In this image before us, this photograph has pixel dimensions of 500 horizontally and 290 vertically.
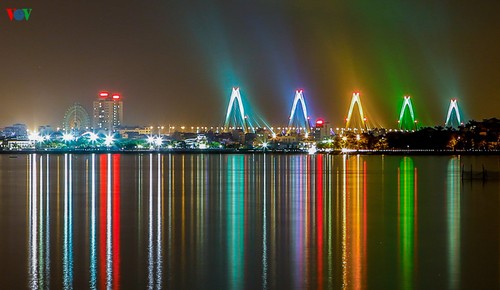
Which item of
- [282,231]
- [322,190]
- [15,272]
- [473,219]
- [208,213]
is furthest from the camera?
[322,190]

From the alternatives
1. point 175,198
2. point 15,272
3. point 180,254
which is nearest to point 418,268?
Result: point 180,254

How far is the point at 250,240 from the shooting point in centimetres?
1085

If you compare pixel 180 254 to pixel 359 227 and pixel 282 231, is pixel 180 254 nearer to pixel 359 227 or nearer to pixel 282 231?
pixel 282 231

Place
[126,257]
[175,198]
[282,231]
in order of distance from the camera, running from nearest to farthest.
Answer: [126,257] < [282,231] < [175,198]

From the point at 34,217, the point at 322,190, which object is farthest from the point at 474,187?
the point at 34,217

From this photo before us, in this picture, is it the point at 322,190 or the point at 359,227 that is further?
the point at 322,190

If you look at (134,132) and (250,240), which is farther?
(134,132)

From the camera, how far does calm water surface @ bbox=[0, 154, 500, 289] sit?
8.19m

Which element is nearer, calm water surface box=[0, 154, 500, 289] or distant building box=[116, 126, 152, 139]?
calm water surface box=[0, 154, 500, 289]

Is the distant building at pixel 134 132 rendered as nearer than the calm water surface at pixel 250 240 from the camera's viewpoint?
No

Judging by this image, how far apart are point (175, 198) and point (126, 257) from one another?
332 inches

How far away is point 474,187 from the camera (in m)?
20.8

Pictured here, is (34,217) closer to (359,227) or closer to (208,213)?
(208,213)

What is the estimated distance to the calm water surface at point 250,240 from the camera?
26.9 feet
